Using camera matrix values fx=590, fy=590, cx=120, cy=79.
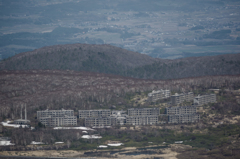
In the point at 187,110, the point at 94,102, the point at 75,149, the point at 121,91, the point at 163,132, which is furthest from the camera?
the point at 121,91

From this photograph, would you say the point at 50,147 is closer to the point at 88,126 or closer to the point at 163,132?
the point at 88,126

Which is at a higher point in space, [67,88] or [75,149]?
[67,88]

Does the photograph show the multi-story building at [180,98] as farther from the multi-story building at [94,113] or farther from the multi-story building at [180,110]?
the multi-story building at [94,113]

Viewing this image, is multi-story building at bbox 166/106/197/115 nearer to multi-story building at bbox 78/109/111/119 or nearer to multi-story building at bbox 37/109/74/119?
multi-story building at bbox 78/109/111/119

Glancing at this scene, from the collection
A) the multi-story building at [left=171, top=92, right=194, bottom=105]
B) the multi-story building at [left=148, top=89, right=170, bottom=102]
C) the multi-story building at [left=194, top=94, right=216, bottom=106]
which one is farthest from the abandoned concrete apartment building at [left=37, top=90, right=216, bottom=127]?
the multi-story building at [left=148, top=89, right=170, bottom=102]

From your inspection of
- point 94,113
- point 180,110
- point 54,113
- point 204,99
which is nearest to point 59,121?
point 54,113

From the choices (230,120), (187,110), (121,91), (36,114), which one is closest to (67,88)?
(121,91)
